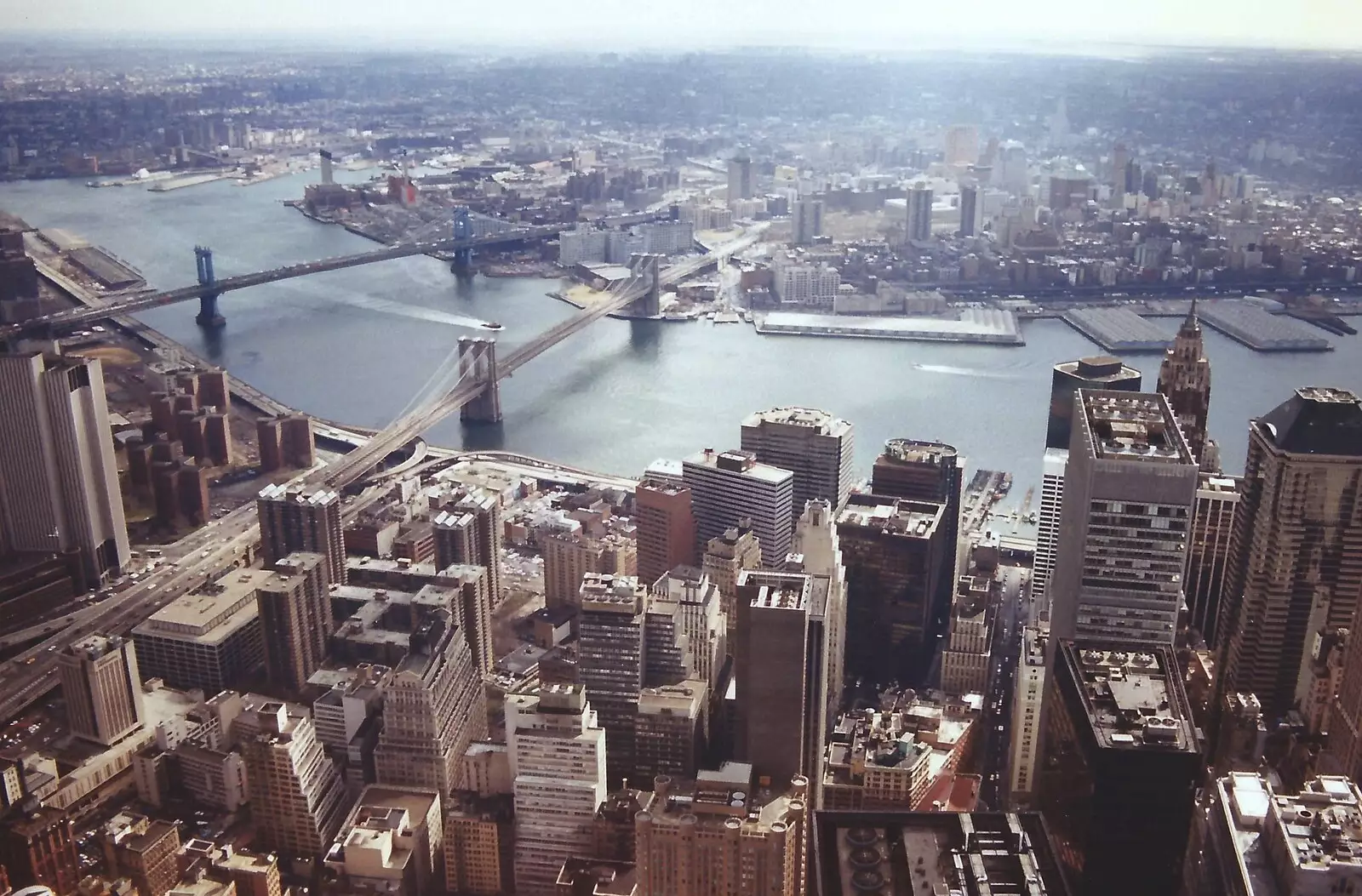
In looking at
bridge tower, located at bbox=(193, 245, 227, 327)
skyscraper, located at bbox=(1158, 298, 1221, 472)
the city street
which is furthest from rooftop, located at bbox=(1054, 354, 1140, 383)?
bridge tower, located at bbox=(193, 245, 227, 327)

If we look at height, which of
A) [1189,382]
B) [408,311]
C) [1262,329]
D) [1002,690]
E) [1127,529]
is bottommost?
[1002,690]

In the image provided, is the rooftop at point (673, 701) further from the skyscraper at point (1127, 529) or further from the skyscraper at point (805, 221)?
the skyscraper at point (805, 221)

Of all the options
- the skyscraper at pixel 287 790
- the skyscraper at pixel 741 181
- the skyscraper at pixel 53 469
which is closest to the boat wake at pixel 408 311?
the skyscraper at pixel 741 181

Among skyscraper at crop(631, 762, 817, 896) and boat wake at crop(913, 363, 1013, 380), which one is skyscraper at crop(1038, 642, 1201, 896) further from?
boat wake at crop(913, 363, 1013, 380)

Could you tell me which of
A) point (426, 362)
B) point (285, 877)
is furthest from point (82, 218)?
point (285, 877)

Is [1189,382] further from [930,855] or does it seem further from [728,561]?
[930,855]

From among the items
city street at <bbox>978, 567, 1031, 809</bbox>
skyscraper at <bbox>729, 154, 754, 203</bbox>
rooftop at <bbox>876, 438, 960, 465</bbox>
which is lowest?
city street at <bbox>978, 567, 1031, 809</bbox>

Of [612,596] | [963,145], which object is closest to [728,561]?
[612,596]
